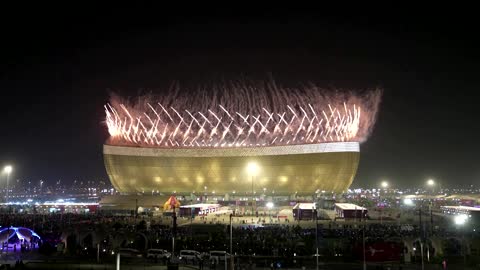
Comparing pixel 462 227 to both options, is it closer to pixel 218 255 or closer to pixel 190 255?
pixel 218 255

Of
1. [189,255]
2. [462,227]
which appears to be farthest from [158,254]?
[462,227]

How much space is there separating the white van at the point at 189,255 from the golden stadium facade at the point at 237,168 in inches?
1524

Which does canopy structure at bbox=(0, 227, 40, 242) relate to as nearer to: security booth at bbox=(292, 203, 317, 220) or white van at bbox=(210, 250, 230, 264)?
white van at bbox=(210, 250, 230, 264)

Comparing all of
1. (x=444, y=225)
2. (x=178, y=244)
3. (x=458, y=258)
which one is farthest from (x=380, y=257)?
(x=444, y=225)

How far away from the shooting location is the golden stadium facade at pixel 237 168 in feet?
229

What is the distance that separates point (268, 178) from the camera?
236 feet

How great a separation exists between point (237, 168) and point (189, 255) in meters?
44.9

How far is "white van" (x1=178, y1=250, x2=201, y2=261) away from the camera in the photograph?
27.3m

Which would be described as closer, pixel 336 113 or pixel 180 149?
pixel 336 113

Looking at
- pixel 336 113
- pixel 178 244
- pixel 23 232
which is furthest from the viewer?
pixel 336 113

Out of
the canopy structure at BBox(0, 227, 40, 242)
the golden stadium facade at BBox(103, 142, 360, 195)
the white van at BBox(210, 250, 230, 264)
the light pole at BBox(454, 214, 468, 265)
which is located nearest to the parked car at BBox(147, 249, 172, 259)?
the white van at BBox(210, 250, 230, 264)

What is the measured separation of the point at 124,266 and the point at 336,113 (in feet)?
158

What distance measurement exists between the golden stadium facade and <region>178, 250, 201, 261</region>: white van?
127 ft

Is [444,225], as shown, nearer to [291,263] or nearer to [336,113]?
[291,263]
